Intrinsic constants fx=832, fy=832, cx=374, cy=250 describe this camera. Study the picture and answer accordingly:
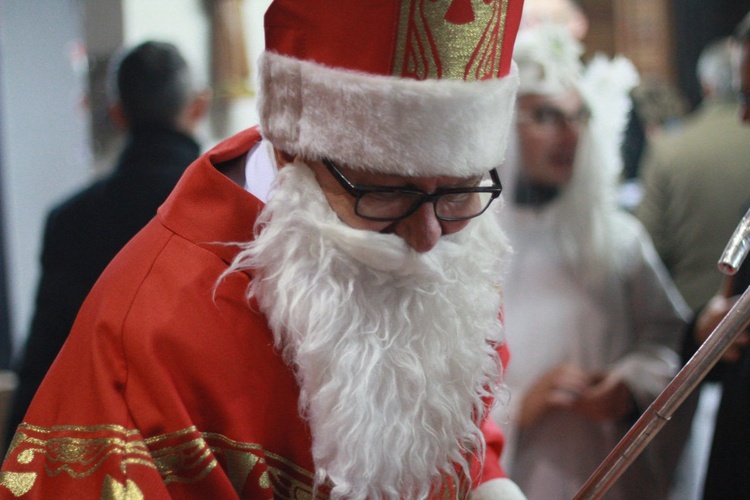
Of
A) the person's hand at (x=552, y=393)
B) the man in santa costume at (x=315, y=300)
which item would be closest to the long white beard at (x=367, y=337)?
the man in santa costume at (x=315, y=300)

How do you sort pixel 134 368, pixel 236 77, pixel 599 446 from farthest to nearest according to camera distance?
pixel 236 77, pixel 599 446, pixel 134 368

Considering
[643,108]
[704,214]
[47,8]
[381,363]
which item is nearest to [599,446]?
[704,214]

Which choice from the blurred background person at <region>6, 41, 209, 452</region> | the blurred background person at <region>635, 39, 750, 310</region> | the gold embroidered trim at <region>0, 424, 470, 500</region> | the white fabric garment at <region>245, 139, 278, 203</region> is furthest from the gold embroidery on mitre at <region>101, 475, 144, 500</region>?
the blurred background person at <region>635, 39, 750, 310</region>

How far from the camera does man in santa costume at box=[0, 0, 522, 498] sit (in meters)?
1.24

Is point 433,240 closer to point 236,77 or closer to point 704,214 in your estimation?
point 704,214

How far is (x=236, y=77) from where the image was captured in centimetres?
429

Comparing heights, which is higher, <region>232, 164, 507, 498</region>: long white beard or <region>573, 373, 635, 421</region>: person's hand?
<region>232, 164, 507, 498</region>: long white beard

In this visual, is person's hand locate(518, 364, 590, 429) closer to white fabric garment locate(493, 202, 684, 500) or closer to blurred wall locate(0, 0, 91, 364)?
white fabric garment locate(493, 202, 684, 500)

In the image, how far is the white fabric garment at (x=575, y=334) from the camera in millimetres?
2578

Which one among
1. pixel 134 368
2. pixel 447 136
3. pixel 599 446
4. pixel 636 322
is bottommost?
pixel 599 446

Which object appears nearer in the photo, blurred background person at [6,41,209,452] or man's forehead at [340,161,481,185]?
man's forehead at [340,161,481,185]

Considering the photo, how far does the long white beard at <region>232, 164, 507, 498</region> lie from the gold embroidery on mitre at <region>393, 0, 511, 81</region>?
255 millimetres

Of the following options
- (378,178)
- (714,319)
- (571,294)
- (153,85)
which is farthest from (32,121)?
(378,178)

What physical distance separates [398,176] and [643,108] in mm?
3530
